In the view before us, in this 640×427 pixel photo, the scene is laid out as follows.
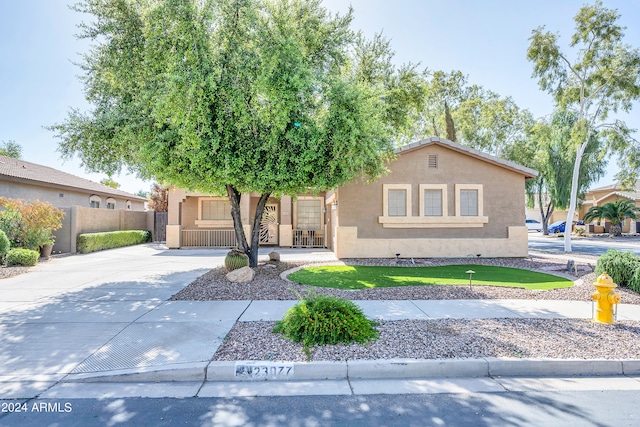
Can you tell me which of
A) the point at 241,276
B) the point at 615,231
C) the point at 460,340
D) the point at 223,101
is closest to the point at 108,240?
the point at 241,276

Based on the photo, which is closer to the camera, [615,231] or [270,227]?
[270,227]

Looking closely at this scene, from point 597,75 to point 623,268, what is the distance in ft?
39.8

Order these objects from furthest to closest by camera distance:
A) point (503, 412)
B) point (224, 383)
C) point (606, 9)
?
point (606, 9) < point (224, 383) < point (503, 412)

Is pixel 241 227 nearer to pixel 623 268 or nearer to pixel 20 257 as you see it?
pixel 20 257

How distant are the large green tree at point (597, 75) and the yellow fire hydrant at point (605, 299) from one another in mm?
13192

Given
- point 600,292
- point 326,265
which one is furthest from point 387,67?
point 600,292

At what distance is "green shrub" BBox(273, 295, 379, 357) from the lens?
15.8 ft

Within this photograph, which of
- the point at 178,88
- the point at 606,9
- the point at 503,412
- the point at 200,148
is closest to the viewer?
the point at 503,412

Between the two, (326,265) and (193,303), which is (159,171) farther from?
(326,265)

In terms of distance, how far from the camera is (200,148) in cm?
830

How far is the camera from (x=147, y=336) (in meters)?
5.25

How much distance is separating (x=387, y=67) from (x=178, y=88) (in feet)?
27.4

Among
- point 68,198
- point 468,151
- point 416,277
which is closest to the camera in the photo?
point 416,277

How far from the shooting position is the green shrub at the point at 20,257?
11875 mm
